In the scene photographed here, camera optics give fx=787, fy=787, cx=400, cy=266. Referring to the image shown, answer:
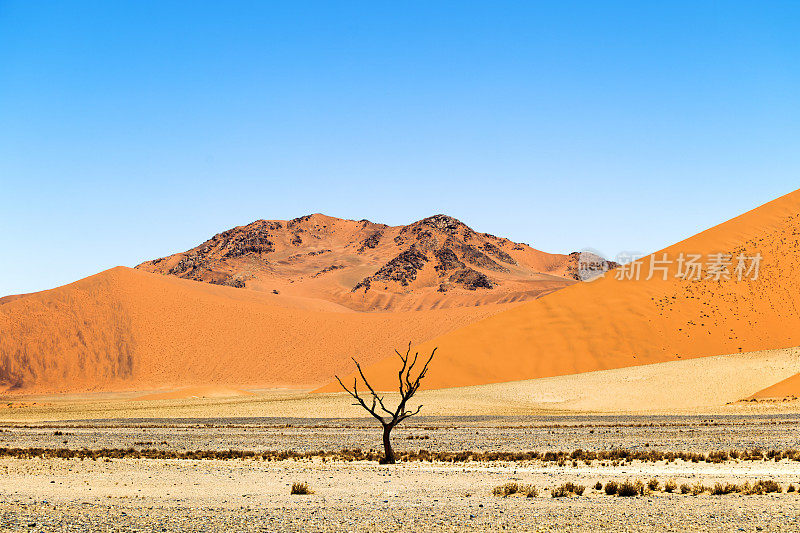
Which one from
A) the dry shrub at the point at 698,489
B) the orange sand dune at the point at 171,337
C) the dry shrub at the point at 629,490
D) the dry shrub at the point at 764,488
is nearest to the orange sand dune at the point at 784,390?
the dry shrub at the point at 764,488

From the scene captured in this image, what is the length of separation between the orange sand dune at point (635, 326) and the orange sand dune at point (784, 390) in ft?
49.2

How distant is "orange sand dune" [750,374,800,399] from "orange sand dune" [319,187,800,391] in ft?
49.2

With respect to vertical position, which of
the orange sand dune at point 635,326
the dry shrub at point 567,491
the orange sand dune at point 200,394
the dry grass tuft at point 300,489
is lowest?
the orange sand dune at point 200,394

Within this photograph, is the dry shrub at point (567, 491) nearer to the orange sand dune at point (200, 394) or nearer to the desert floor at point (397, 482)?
the desert floor at point (397, 482)

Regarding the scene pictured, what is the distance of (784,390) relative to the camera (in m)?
46.6

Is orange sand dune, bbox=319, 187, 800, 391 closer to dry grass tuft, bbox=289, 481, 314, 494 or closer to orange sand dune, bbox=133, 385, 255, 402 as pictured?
orange sand dune, bbox=133, 385, 255, 402

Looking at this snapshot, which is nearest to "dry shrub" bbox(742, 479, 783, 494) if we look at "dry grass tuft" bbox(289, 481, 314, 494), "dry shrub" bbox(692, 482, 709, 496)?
"dry shrub" bbox(692, 482, 709, 496)

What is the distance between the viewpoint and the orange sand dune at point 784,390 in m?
46.0

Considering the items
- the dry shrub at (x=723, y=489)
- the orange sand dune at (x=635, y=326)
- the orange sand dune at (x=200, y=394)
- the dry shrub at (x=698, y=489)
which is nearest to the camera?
the dry shrub at (x=723, y=489)

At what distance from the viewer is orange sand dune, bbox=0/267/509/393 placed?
88.3 m

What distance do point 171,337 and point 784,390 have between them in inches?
2820

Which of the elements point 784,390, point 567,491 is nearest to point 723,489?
point 567,491

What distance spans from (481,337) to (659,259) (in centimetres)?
2202

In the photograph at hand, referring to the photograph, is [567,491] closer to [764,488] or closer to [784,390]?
[764,488]
